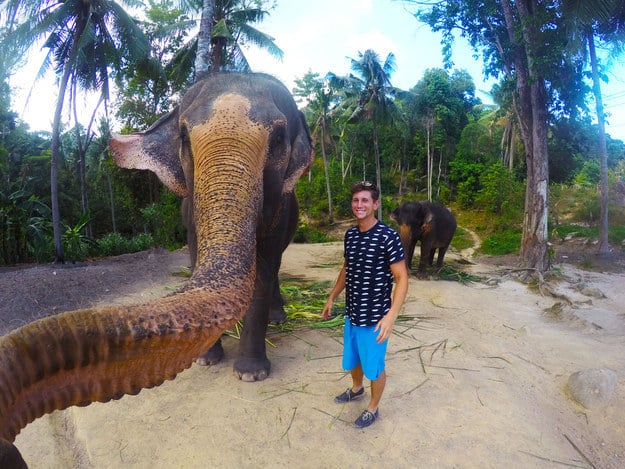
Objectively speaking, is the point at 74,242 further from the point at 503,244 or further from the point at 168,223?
the point at 503,244

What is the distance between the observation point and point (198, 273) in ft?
6.89

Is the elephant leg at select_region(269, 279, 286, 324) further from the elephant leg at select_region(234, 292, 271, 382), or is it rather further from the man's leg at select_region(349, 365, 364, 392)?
the man's leg at select_region(349, 365, 364, 392)

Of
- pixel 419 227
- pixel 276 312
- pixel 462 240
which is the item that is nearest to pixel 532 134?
pixel 419 227

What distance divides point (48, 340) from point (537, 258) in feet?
39.3

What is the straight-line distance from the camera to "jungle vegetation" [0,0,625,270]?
12039 mm

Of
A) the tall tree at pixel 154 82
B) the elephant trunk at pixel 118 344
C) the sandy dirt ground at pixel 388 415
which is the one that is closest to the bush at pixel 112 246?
the tall tree at pixel 154 82

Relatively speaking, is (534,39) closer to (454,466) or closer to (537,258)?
(537,258)

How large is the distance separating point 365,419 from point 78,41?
17895mm

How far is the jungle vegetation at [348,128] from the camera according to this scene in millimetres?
12039

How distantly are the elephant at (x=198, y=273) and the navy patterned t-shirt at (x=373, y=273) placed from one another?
0.83 m

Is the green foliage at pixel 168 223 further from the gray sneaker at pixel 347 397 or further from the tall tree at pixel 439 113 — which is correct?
the tall tree at pixel 439 113

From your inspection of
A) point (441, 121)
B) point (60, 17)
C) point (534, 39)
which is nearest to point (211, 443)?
point (534, 39)

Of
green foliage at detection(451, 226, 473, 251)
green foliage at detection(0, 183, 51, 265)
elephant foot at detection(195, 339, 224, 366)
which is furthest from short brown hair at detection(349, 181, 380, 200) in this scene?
green foliage at detection(451, 226, 473, 251)

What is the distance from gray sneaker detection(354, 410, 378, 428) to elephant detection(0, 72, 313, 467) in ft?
3.65
